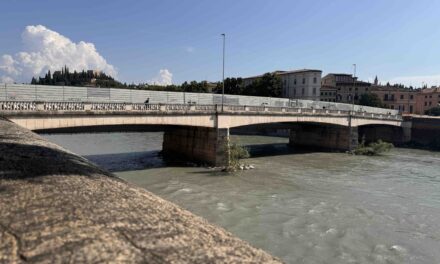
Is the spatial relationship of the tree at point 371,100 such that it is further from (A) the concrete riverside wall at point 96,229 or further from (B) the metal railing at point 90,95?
(A) the concrete riverside wall at point 96,229

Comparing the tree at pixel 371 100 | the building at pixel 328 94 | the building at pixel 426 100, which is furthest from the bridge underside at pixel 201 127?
the building at pixel 328 94

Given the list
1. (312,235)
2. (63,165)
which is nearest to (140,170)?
(312,235)

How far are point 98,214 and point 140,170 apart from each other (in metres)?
28.3

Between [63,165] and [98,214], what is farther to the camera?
[63,165]

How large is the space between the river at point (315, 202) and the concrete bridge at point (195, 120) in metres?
3.50

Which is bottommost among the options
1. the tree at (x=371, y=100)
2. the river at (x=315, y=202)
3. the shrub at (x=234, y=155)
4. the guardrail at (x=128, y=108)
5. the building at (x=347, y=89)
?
the river at (x=315, y=202)

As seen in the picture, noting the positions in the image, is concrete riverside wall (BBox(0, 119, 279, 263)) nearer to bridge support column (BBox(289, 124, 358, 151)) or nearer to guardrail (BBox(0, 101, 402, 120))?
guardrail (BBox(0, 101, 402, 120))

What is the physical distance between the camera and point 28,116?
25344 mm

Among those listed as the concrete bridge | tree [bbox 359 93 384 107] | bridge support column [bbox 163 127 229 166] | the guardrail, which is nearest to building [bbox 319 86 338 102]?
tree [bbox 359 93 384 107]

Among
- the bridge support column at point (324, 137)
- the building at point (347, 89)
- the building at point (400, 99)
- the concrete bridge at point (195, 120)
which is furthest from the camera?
the building at point (347, 89)

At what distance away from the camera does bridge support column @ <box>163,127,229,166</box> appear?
3562cm

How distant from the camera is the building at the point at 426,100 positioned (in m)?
112

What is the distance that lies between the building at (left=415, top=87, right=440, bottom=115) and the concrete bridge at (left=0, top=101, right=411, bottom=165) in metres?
61.2

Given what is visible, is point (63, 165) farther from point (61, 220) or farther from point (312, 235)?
point (312, 235)
